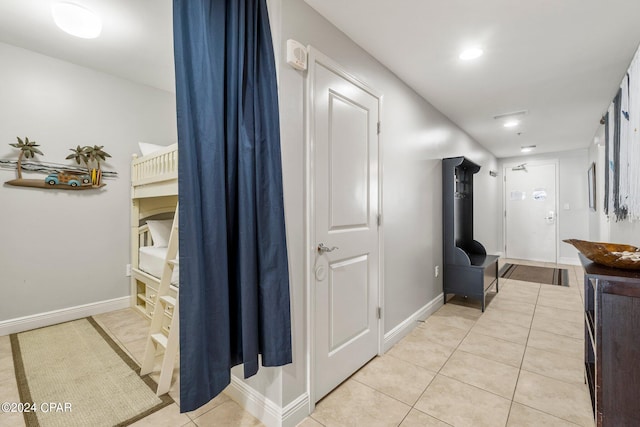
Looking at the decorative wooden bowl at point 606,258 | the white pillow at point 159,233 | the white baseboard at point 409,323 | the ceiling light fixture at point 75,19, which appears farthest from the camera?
the white pillow at point 159,233

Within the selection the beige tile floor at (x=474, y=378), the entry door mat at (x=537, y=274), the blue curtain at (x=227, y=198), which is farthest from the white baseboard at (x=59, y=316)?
the entry door mat at (x=537, y=274)

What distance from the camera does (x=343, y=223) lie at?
193cm

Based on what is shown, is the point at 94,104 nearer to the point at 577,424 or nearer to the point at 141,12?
the point at 141,12

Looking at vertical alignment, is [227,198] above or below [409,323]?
above

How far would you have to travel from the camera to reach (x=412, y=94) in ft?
9.36

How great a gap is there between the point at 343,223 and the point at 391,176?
813mm

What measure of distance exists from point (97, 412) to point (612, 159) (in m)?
4.52

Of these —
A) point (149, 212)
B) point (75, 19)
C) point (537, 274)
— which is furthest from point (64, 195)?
point (537, 274)

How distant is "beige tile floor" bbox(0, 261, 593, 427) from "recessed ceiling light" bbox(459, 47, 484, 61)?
234 cm

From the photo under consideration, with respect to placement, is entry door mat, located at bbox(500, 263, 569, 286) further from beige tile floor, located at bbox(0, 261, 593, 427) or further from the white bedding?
the white bedding

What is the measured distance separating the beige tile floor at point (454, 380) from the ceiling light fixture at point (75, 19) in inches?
94.6

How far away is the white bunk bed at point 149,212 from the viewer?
8.21 feet

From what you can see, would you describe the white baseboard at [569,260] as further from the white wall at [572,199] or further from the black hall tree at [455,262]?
the black hall tree at [455,262]

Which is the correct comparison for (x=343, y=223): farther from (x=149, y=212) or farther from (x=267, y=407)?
(x=149, y=212)
